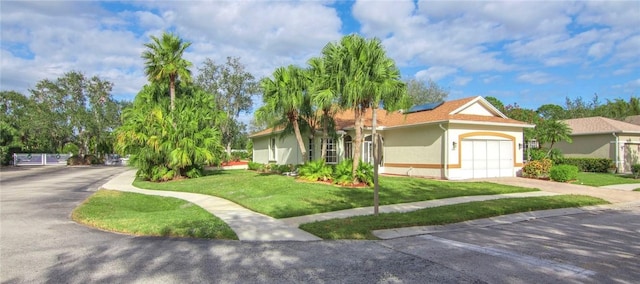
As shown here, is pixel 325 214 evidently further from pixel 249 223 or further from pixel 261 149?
pixel 261 149

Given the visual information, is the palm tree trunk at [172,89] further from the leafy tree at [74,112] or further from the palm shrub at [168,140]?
the leafy tree at [74,112]

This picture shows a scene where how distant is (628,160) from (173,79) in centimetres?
2947

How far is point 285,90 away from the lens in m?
17.9

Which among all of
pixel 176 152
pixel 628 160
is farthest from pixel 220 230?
pixel 628 160

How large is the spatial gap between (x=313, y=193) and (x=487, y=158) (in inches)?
456

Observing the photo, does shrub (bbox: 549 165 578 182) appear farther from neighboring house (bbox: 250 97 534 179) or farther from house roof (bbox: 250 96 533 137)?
house roof (bbox: 250 96 533 137)

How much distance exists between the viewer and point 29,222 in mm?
9711

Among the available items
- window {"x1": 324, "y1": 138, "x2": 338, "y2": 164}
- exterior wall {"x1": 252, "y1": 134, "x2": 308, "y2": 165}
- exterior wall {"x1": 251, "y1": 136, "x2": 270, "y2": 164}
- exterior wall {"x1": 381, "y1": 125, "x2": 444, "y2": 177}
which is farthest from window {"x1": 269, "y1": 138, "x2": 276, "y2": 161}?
exterior wall {"x1": 381, "y1": 125, "x2": 444, "y2": 177}

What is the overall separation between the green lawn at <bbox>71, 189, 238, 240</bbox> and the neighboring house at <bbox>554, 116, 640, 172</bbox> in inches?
1070

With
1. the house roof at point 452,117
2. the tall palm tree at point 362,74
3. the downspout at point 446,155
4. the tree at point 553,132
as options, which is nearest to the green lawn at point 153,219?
the tall palm tree at point 362,74

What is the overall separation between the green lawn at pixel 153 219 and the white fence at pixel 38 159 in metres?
39.2

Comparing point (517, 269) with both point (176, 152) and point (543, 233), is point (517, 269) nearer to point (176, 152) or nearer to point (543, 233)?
point (543, 233)

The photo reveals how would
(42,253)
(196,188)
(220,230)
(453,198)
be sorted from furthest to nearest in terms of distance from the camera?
(196,188) → (453,198) → (220,230) → (42,253)

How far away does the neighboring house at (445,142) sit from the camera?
19781mm
